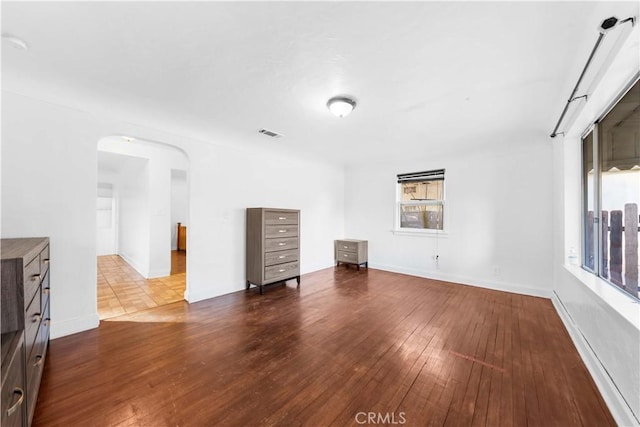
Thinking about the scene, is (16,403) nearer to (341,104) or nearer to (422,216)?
(341,104)

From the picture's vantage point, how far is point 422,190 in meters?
4.98

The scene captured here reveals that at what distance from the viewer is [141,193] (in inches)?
202

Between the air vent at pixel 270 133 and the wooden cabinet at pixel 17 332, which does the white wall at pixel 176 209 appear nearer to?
the air vent at pixel 270 133

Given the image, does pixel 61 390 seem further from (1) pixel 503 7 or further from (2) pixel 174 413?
(1) pixel 503 7

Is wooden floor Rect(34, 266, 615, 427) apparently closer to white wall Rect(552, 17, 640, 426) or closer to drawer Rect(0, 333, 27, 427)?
white wall Rect(552, 17, 640, 426)

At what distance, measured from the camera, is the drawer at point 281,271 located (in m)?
3.90

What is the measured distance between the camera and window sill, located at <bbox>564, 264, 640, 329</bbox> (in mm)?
1441

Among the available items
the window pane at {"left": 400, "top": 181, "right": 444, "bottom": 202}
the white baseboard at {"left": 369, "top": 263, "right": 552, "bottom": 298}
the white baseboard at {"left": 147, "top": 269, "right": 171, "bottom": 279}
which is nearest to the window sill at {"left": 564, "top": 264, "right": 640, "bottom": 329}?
the white baseboard at {"left": 369, "top": 263, "right": 552, "bottom": 298}

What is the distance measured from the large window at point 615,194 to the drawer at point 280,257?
363cm

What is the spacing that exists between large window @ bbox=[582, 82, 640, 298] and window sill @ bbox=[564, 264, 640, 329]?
5 cm

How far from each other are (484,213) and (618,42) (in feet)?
10.0

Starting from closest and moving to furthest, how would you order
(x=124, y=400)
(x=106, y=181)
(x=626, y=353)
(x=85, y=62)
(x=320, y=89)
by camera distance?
(x=626, y=353), (x=124, y=400), (x=85, y=62), (x=320, y=89), (x=106, y=181)

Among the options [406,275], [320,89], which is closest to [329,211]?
[406,275]

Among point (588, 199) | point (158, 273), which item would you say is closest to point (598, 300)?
point (588, 199)
